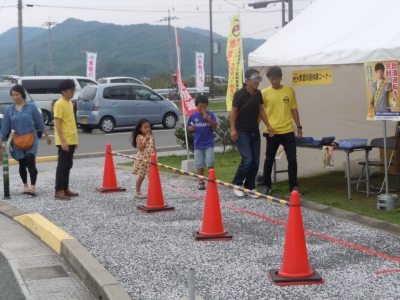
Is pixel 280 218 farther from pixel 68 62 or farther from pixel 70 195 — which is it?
pixel 68 62

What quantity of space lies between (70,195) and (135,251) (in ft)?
12.5

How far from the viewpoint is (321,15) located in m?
10.4

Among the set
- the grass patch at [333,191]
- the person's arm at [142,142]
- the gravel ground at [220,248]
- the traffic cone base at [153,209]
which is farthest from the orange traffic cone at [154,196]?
the grass patch at [333,191]

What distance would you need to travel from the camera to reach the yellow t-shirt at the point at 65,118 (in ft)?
32.9

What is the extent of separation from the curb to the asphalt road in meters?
9.36

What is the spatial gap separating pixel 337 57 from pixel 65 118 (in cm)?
402

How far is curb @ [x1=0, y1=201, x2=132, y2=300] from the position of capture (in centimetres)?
→ 563

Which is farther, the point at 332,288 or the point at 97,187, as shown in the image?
the point at 97,187

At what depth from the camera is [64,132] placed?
33.1 ft

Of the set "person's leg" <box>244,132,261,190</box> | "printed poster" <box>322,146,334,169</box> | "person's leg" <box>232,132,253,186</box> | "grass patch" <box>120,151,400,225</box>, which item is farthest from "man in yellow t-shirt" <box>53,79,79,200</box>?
"printed poster" <box>322,146,334,169</box>

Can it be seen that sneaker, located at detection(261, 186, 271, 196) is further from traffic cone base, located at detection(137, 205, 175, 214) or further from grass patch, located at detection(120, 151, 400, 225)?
traffic cone base, located at detection(137, 205, 175, 214)

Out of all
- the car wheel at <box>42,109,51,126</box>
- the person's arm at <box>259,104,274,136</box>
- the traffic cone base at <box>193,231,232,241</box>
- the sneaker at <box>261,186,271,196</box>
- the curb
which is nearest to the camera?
the curb

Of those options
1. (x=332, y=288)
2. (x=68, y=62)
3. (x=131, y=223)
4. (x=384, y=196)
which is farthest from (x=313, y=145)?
(x=68, y=62)

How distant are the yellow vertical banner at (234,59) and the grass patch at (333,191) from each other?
1.56m
